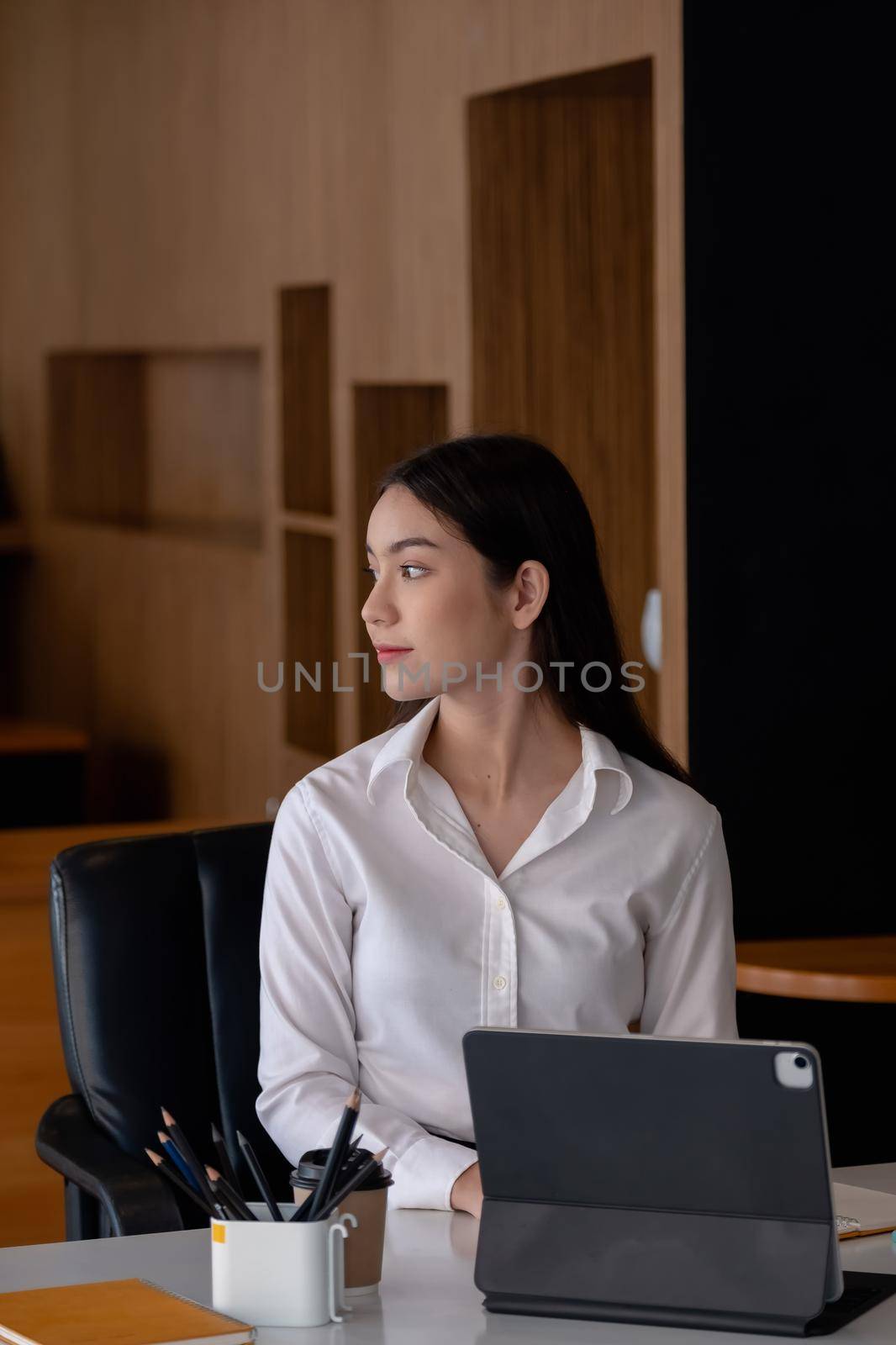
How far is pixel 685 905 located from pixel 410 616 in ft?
1.29

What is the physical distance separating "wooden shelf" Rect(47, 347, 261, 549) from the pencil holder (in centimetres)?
379

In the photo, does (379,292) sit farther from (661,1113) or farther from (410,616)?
(661,1113)

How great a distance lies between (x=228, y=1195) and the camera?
1.31m

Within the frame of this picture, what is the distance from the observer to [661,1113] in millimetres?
1274

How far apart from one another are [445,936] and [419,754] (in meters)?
0.20

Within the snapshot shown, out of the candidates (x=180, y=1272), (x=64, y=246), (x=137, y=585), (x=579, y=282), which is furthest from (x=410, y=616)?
(x=64, y=246)

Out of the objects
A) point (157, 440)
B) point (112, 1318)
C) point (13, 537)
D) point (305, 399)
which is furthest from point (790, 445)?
point (13, 537)

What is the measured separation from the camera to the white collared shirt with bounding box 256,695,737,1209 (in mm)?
1812

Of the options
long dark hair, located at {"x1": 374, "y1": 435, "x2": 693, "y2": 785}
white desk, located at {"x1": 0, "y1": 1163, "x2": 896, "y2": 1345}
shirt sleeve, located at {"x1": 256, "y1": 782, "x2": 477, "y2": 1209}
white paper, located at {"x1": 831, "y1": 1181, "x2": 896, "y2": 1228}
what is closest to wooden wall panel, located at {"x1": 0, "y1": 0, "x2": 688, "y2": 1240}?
long dark hair, located at {"x1": 374, "y1": 435, "x2": 693, "y2": 785}

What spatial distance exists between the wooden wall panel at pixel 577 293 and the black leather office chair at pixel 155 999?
4.72 ft

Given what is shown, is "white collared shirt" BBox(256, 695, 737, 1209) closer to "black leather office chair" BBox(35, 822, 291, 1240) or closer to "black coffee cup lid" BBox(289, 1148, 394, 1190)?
"black leather office chair" BBox(35, 822, 291, 1240)

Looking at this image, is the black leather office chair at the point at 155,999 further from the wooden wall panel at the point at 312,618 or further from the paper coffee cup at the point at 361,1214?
the wooden wall panel at the point at 312,618

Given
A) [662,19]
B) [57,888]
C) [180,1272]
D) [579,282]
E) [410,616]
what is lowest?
[180,1272]

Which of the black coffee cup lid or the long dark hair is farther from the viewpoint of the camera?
the long dark hair
